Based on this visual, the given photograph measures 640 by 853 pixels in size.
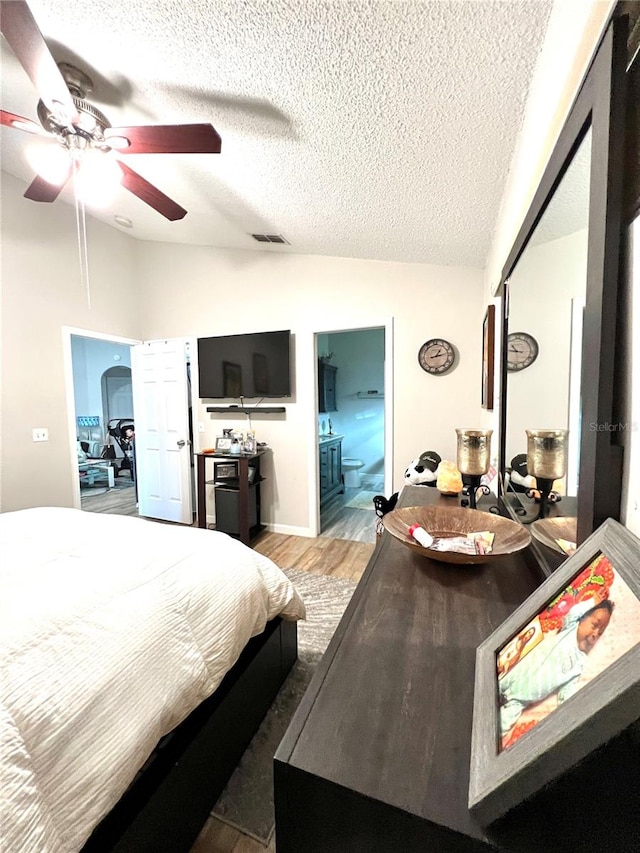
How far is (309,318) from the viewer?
3.33 m

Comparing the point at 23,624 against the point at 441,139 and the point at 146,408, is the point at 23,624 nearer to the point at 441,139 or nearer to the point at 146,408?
the point at 441,139

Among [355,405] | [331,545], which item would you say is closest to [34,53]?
[331,545]

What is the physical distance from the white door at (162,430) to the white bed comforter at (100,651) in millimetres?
2286

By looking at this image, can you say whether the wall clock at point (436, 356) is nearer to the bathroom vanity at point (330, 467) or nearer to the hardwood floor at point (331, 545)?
the hardwood floor at point (331, 545)

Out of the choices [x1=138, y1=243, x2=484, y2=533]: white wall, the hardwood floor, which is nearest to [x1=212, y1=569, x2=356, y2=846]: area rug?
the hardwood floor

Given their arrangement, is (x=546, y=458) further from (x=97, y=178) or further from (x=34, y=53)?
(x=97, y=178)

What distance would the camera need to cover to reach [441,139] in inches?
53.6

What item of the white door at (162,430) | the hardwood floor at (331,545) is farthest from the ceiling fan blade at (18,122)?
the hardwood floor at (331,545)

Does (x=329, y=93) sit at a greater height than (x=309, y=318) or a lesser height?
greater

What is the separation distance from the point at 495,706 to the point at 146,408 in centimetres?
421

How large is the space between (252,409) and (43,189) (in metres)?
2.19

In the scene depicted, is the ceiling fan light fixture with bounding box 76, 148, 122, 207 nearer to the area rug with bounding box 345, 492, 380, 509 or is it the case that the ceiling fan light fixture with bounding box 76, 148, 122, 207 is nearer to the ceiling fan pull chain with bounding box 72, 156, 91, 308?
the ceiling fan pull chain with bounding box 72, 156, 91, 308

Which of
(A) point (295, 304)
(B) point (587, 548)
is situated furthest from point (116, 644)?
(A) point (295, 304)

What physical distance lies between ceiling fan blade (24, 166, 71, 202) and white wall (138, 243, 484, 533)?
1.60 metres
